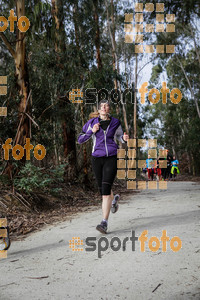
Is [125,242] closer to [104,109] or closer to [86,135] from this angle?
[86,135]

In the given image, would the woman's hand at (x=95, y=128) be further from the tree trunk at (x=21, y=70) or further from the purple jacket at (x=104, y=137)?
the tree trunk at (x=21, y=70)

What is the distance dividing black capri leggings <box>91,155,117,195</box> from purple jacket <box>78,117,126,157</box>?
0.31 ft

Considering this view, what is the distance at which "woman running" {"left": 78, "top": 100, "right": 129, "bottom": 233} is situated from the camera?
4.58 metres

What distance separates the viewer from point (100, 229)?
469cm

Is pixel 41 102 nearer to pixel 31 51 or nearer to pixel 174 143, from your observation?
pixel 31 51

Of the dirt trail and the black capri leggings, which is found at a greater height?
the black capri leggings

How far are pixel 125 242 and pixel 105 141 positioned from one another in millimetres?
1276

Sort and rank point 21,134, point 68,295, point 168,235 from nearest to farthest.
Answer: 1. point 68,295
2. point 168,235
3. point 21,134

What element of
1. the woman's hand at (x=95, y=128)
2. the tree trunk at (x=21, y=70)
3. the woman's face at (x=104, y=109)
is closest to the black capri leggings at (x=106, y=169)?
the woman's hand at (x=95, y=128)

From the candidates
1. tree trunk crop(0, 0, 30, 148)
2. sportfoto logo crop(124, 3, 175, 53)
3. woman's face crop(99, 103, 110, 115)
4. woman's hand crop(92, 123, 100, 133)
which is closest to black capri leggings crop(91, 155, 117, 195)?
woman's hand crop(92, 123, 100, 133)

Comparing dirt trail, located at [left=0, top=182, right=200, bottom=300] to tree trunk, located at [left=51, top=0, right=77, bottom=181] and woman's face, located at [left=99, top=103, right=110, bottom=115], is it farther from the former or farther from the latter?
tree trunk, located at [left=51, top=0, right=77, bottom=181]

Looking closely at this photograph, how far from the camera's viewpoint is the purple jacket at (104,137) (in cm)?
459

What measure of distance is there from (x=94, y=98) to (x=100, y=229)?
6.71 meters

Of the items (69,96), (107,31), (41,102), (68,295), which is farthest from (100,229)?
(107,31)
